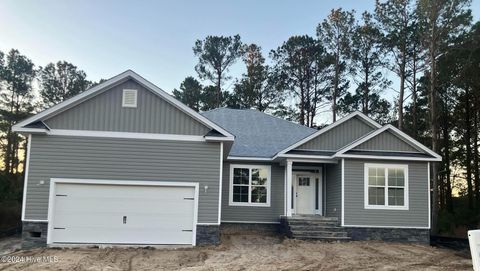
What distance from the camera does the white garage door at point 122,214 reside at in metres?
13.2

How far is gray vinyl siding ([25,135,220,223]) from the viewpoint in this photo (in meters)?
13.2

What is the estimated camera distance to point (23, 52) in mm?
32844

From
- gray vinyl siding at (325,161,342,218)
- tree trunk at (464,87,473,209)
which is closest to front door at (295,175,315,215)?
gray vinyl siding at (325,161,342,218)

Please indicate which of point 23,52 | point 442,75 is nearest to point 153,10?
point 442,75

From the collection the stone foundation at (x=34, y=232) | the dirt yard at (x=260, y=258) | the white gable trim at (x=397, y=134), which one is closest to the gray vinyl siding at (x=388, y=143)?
the white gable trim at (x=397, y=134)

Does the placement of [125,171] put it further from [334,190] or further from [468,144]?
[468,144]

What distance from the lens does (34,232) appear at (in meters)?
12.9

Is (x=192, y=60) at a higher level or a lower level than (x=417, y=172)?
higher

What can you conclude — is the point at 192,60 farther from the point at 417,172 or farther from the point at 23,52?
the point at 417,172

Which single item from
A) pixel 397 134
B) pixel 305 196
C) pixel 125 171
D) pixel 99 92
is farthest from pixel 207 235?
pixel 397 134

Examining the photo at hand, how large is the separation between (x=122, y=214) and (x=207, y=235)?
258cm

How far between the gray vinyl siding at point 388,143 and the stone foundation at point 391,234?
9.30 ft

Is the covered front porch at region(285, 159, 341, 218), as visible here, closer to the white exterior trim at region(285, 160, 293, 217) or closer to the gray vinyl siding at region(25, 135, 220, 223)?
the white exterior trim at region(285, 160, 293, 217)

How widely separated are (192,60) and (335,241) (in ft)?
76.3
